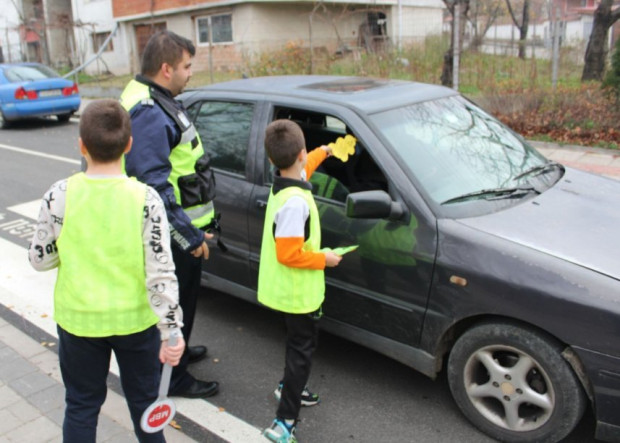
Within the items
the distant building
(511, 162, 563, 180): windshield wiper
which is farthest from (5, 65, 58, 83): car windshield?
(511, 162, 563, 180): windshield wiper

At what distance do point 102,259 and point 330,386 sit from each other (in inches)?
70.7

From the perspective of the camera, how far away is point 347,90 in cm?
387

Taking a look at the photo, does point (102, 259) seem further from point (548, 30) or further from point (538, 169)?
point (548, 30)

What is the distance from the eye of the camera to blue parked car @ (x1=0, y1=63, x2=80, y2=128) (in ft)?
45.5

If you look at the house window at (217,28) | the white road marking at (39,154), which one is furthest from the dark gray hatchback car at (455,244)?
the house window at (217,28)

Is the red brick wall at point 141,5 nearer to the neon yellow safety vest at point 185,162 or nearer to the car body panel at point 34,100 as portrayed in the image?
the car body panel at point 34,100

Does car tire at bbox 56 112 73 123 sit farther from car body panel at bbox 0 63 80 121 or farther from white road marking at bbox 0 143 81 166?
white road marking at bbox 0 143 81 166

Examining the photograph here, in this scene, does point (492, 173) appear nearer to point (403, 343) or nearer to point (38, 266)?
point (403, 343)

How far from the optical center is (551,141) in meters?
10.3

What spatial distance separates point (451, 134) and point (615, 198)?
1.03 meters

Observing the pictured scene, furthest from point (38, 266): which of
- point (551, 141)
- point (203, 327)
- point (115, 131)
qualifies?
point (551, 141)

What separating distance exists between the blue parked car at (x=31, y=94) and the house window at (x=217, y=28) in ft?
35.0

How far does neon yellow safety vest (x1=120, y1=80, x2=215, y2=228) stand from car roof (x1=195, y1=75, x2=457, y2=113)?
929mm

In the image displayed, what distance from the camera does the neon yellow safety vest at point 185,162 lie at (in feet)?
9.68
